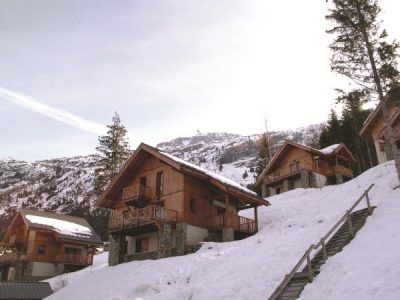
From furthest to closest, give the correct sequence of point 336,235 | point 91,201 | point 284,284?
point 91,201 < point 336,235 < point 284,284

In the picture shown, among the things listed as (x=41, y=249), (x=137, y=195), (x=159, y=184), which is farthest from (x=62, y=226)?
(x=159, y=184)

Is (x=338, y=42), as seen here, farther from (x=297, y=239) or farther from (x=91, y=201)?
(x=91, y=201)

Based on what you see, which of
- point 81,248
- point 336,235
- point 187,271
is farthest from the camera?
point 81,248

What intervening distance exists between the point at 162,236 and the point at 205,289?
35.2ft

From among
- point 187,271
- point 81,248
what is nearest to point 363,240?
point 187,271

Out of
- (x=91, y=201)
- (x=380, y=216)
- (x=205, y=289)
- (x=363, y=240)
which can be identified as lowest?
(x=205, y=289)

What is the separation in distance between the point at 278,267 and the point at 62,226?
35.1 m

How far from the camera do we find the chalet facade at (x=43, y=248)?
41.9 metres

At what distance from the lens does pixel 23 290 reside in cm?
2461

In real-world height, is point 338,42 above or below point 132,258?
above

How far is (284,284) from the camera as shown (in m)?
13.0

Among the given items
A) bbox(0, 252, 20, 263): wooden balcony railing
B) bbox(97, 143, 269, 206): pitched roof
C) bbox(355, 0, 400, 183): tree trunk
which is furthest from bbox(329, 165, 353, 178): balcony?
bbox(0, 252, 20, 263): wooden balcony railing

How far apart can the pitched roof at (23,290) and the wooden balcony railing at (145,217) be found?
6178mm

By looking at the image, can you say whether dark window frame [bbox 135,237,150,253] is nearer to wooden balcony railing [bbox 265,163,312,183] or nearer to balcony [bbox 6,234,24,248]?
balcony [bbox 6,234,24,248]
